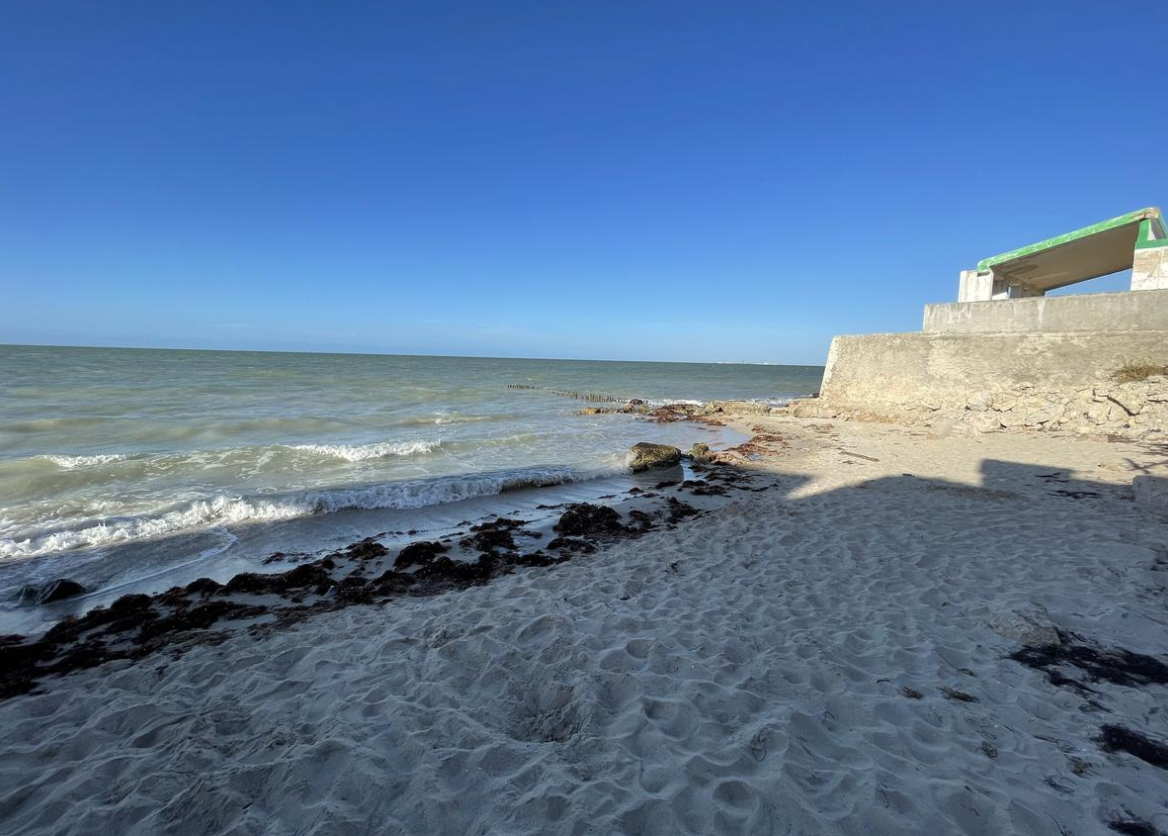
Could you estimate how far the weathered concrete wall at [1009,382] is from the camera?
10867 millimetres

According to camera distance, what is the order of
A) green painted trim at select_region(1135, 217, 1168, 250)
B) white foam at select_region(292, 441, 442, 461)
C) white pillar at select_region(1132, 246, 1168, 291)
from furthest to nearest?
green painted trim at select_region(1135, 217, 1168, 250)
white pillar at select_region(1132, 246, 1168, 291)
white foam at select_region(292, 441, 442, 461)

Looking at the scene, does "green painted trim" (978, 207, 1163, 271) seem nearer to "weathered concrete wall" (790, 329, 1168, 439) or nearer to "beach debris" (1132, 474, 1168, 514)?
"weathered concrete wall" (790, 329, 1168, 439)

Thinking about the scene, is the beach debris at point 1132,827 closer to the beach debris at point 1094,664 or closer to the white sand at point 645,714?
the white sand at point 645,714

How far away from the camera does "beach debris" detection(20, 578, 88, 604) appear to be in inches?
197

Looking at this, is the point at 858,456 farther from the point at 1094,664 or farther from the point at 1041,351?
the point at 1094,664

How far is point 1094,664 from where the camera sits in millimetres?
3154

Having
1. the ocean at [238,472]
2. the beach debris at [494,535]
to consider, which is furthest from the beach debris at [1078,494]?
the beach debris at [494,535]

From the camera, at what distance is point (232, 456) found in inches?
435

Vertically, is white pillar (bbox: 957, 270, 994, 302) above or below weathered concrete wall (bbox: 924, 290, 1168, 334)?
above

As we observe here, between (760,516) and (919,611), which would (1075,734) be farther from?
(760,516)

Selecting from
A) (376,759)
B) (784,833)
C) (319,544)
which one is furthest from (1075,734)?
(319,544)

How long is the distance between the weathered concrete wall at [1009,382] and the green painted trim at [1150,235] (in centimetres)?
263

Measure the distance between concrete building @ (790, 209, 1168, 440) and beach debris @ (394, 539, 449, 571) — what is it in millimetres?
13002

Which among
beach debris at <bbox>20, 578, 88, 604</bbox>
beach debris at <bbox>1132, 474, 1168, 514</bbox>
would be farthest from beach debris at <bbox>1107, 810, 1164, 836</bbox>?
beach debris at <bbox>20, 578, 88, 604</bbox>
